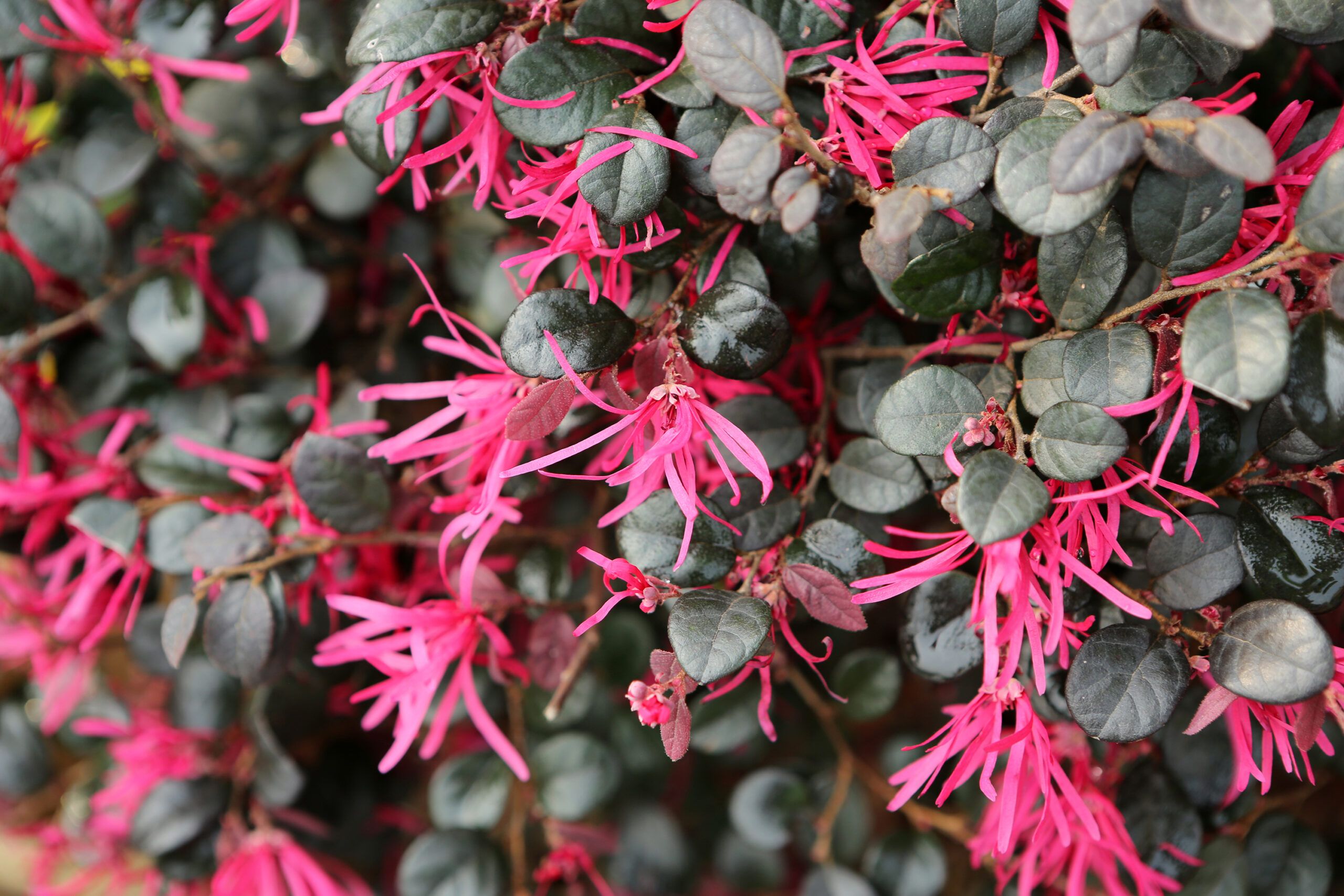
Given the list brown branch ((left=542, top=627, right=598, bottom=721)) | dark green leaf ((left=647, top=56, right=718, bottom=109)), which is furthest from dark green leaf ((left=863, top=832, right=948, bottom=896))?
dark green leaf ((left=647, top=56, right=718, bottom=109))

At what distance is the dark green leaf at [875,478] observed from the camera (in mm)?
599

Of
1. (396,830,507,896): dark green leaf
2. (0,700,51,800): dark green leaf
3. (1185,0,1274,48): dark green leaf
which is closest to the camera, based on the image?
(1185,0,1274,48): dark green leaf

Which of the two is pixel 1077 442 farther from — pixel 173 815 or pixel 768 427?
pixel 173 815

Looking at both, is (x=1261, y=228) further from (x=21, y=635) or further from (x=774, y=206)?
(x=21, y=635)

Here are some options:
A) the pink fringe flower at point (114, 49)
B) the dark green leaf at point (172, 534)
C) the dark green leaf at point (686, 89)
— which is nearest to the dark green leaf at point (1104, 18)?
the dark green leaf at point (686, 89)

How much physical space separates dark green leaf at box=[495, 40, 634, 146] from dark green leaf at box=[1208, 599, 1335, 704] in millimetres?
531

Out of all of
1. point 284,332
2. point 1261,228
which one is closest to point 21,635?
point 284,332

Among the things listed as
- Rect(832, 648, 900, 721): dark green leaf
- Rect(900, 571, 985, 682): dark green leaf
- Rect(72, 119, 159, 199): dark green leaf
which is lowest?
Rect(832, 648, 900, 721): dark green leaf

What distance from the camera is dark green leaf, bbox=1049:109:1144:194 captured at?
0.43 m

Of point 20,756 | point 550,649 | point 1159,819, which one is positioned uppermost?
point 550,649

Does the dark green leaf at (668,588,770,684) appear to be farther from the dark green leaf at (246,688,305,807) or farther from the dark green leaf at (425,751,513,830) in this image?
the dark green leaf at (246,688,305,807)

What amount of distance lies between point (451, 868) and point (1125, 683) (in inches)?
26.2

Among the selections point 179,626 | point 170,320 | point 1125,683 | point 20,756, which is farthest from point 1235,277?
point 20,756

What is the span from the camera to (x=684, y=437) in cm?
52
